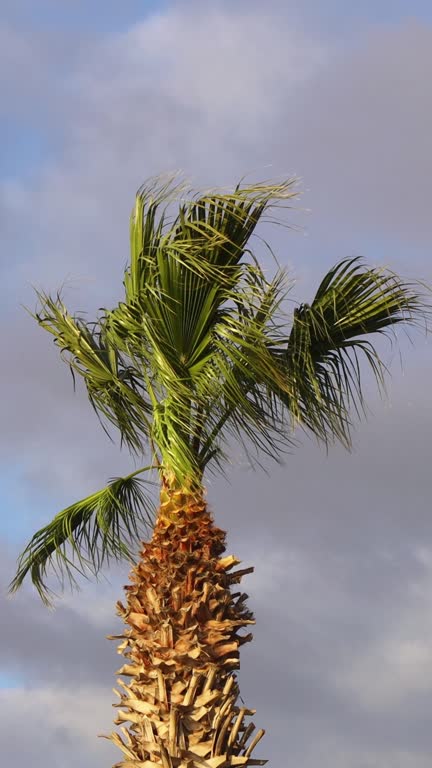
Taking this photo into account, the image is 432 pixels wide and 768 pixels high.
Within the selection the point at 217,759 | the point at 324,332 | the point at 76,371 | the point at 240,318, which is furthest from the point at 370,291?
the point at 217,759

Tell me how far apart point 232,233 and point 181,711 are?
4.22 m

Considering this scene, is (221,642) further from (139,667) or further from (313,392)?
(313,392)

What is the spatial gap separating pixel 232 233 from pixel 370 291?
1364mm

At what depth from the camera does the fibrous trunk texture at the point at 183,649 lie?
33.4ft

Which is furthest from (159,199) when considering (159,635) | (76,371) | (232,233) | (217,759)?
(217,759)

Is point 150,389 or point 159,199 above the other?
point 159,199

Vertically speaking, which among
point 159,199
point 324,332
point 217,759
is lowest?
point 217,759

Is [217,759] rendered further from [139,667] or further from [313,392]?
[313,392]

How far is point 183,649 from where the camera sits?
10273 millimetres

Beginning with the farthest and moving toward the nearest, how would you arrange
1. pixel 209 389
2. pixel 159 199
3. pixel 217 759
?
1. pixel 159 199
2. pixel 209 389
3. pixel 217 759

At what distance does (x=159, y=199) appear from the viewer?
11.6 metres

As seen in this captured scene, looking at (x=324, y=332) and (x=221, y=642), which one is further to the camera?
(x=324, y=332)

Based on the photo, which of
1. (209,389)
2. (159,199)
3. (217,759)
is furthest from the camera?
(159,199)

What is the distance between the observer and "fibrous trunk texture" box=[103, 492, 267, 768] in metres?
10.2
